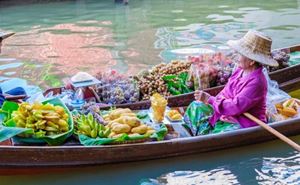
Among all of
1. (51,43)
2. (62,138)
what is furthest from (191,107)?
(51,43)

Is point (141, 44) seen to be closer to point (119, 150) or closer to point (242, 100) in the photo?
point (242, 100)

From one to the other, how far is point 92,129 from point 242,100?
1219mm

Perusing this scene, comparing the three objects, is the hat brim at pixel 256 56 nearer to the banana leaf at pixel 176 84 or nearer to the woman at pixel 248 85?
the woman at pixel 248 85

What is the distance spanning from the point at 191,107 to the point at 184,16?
7809 millimetres

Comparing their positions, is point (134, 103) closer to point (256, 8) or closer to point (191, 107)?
point (191, 107)

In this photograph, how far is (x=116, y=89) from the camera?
5.30 meters

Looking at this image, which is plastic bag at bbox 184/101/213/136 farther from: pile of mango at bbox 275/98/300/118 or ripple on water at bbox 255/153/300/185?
pile of mango at bbox 275/98/300/118

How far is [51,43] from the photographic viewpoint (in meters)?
9.84

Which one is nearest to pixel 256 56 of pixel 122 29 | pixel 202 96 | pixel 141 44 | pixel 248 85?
pixel 248 85

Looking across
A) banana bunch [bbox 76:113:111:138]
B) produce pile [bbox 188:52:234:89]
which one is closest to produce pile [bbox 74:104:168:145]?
banana bunch [bbox 76:113:111:138]

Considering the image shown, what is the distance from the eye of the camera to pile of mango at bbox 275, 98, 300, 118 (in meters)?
5.04

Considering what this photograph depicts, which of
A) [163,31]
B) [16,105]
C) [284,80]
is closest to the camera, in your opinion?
[16,105]

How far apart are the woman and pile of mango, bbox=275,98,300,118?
45cm

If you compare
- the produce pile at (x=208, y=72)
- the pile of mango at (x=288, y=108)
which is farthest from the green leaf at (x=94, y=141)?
the pile of mango at (x=288, y=108)
